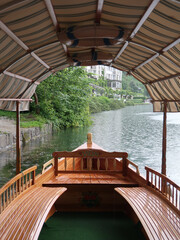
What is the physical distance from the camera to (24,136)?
14141 mm

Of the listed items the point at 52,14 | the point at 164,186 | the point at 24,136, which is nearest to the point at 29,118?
the point at 24,136

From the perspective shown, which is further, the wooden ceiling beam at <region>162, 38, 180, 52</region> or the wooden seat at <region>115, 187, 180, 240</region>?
the wooden ceiling beam at <region>162, 38, 180, 52</region>

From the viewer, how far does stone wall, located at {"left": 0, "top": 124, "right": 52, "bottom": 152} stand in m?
12.1

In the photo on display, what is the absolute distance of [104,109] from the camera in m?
41.5

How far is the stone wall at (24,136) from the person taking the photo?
12.1m

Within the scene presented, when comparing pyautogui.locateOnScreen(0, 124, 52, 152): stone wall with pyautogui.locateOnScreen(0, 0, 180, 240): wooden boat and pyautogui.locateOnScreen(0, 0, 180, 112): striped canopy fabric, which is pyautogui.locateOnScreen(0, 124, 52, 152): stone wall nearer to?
pyautogui.locateOnScreen(0, 0, 180, 240): wooden boat

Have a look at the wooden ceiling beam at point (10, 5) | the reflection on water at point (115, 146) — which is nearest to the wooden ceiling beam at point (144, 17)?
the wooden ceiling beam at point (10, 5)

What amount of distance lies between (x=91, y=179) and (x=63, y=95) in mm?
13175

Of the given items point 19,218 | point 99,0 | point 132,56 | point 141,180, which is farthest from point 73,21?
point 141,180

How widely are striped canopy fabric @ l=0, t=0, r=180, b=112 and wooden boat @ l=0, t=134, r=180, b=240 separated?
1.85m

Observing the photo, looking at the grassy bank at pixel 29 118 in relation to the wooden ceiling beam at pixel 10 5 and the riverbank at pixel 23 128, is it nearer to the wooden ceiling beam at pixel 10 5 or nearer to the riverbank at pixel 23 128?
the riverbank at pixel 23 128

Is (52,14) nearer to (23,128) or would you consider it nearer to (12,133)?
(12,133)

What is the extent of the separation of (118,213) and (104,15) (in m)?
3.61

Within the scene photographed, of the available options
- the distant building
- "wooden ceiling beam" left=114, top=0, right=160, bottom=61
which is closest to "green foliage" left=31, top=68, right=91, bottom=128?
"wooden ceiling beam" left=114, top=0, right=160, bottom=61
